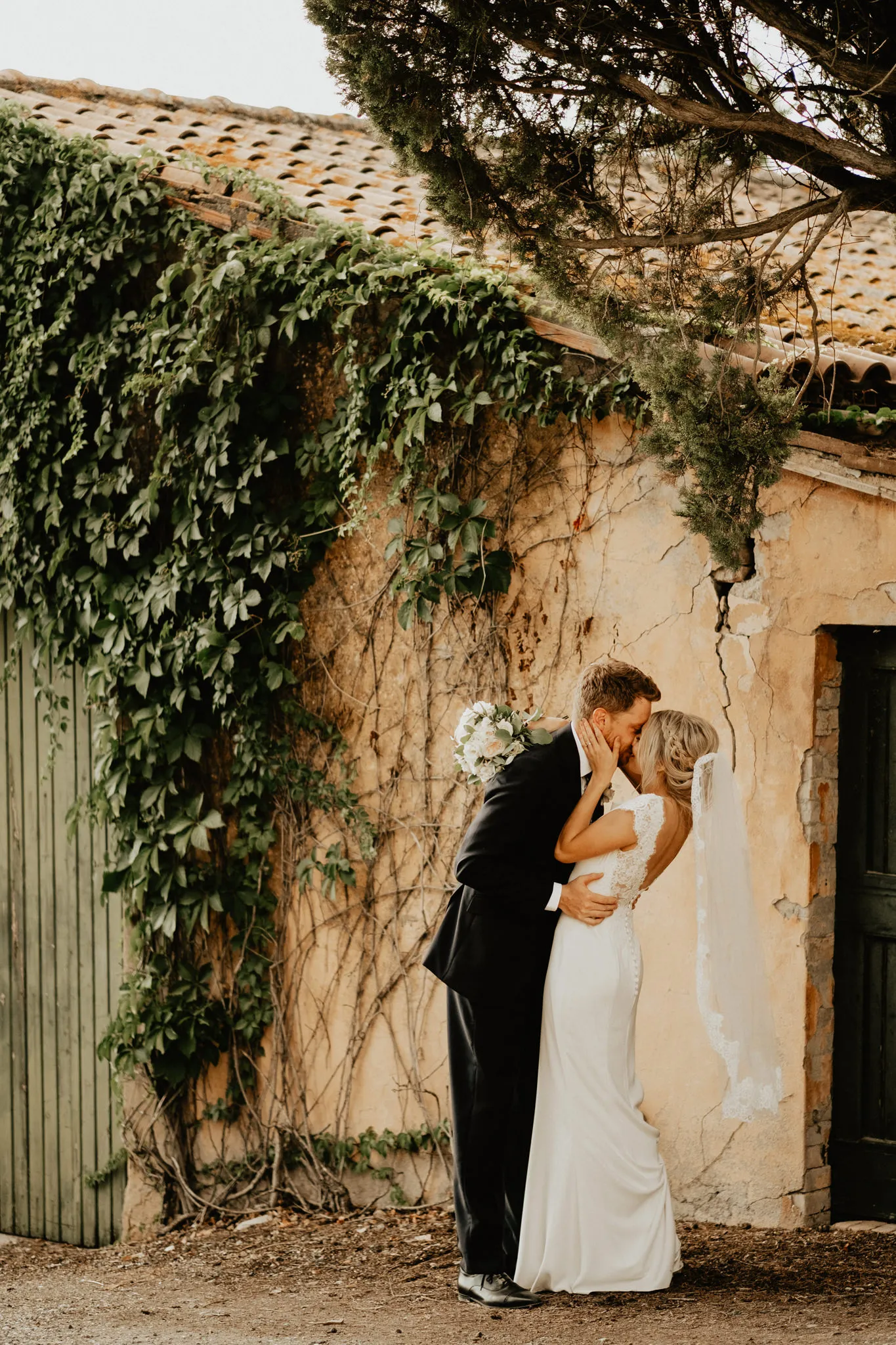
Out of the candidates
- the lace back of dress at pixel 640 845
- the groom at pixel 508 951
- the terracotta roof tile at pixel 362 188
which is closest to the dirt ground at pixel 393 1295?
the groom at pixel 508 951

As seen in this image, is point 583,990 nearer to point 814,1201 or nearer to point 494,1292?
point 494,1292

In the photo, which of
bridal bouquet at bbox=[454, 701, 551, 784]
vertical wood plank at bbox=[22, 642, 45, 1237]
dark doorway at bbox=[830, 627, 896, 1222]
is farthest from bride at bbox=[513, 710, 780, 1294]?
vertical wood plank at bbox=[22, 642, 45, 1237]

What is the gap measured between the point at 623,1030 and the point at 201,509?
2.98 m

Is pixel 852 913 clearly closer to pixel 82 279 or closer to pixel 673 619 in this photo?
pixel 673 619

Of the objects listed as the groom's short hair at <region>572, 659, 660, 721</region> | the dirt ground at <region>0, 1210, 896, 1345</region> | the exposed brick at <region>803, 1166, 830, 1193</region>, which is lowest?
the dirt ground at <region>0, 1210, 896, 1345</region>

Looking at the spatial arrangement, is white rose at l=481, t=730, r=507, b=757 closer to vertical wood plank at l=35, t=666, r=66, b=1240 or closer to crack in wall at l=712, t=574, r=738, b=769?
crack in wall at l=712, t=574, r=738, b=769

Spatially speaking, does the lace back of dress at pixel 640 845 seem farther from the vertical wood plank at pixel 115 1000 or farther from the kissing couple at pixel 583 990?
the vertical wood plank at pixel 115 1000

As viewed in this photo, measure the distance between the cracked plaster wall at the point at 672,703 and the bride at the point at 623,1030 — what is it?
805 millimetres

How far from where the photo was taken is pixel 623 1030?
456cm

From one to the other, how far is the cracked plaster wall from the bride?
81 cm

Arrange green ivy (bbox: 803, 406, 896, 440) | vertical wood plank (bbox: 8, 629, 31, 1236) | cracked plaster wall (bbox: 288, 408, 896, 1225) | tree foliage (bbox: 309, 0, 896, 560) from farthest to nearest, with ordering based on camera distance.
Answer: vertical wood plank (bbox: 8, 629, 31, 1236) → cracked plaster wall (bbox: 288, 408, 896, 1225) → green ivy (bbox: 803, 406, 896, 440) → tree foliage (bbox: 309, 0, 896, 560)

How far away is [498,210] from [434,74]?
1.49 ft

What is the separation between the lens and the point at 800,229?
7785 mm

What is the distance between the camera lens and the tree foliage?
414cm
